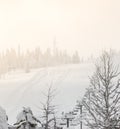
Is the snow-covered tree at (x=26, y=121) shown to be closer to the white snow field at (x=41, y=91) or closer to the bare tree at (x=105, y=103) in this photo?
the bare tree at (x=105, y=103)

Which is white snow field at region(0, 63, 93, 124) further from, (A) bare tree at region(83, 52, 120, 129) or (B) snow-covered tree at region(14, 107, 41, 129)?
(A) bare tree at region(83, 52, 120, 129)

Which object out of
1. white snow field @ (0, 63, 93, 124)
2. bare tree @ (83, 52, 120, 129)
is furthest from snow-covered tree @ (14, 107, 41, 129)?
white snow field @ (0, 63, 93, 124)

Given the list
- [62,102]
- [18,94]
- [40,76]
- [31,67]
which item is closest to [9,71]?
[31,67]

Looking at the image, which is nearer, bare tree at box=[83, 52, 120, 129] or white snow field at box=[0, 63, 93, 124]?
bare tree at box=[83, 52, 120, 129]

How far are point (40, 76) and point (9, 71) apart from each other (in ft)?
152

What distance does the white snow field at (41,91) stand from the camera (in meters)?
94.1

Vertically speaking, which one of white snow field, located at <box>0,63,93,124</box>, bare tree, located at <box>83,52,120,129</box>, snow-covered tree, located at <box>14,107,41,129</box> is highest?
bare tree, located at <box>83,52,120,129</box>

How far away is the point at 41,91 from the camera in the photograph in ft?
371

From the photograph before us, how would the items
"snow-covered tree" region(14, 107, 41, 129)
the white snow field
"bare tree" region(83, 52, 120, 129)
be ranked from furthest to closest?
1. the white snow field
2. "snow-covered tree" region(14, 107, 41, 129)
3. "bare tree" region(83, 52, 120, 129)

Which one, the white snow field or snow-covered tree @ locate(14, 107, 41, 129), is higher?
snow-covered tree @ locate(14, 107, 41, 129)

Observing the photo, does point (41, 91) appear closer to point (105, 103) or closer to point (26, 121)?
point (26, 121)

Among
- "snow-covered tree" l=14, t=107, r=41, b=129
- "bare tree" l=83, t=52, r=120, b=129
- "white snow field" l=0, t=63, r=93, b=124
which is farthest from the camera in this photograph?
"white snow field" l=0, t=63, r=93, b=124

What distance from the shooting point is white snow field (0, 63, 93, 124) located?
94.1 metres

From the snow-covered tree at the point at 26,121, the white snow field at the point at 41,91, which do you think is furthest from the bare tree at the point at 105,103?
the white snow field at the point at 41,91
